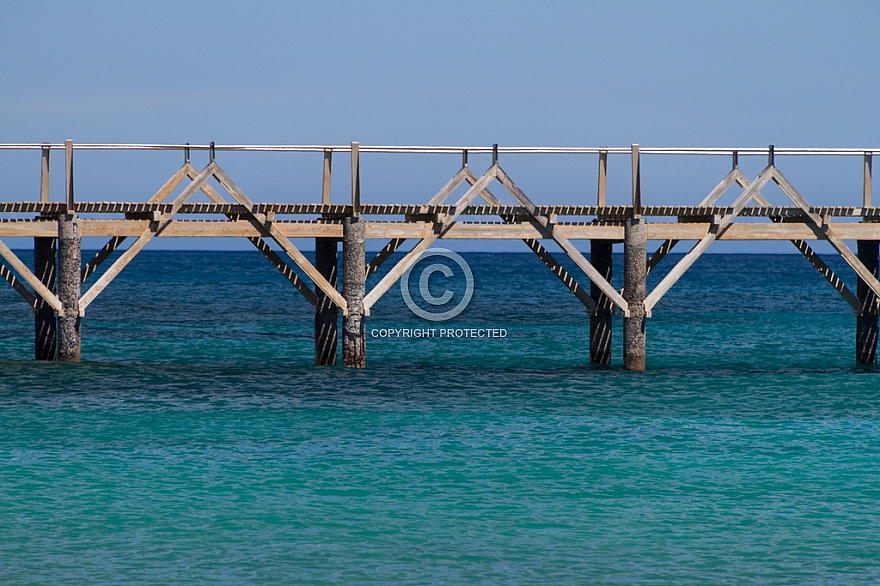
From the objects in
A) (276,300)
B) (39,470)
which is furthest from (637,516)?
(276,300)

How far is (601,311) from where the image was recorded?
21.8 m

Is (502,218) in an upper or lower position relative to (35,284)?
upper

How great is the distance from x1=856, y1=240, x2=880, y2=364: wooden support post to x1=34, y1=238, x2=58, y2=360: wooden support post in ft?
49.7

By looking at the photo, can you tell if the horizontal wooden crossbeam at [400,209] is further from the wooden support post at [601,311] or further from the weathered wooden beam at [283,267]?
the wooden support post at [601,311]

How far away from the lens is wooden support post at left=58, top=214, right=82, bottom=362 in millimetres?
19109

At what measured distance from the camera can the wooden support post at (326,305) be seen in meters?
20.8

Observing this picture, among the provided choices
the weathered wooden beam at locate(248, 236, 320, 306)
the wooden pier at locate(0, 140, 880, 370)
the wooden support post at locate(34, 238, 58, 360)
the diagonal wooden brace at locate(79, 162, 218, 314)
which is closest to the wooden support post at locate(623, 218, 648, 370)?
the wooden pier at locate(0, 140, 880, 370)

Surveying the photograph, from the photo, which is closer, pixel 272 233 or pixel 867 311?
pixel 272 233

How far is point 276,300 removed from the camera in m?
59.1

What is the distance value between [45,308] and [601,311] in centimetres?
1032

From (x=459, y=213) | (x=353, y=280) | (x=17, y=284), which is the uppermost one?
(x=459, y=213)

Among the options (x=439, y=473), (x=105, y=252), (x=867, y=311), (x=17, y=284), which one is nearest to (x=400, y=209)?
(x=105, y=252)

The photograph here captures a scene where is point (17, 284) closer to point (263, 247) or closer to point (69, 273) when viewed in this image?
point (69, 273)

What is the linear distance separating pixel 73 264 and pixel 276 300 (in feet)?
131
